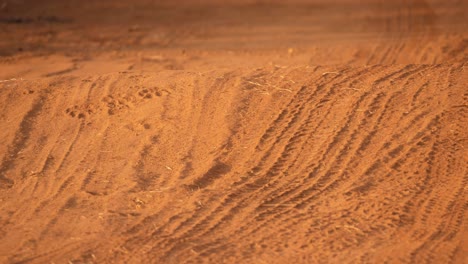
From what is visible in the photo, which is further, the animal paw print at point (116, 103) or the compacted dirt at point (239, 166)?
the animal paw print at point (116, 103)

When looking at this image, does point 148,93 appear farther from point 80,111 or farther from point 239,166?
point 239,166

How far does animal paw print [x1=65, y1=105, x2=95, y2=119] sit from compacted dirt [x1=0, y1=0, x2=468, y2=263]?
0.02 m

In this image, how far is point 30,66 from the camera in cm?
906

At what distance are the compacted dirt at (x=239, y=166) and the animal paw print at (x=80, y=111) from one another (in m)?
0.02

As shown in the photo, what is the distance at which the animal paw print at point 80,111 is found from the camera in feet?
19.2

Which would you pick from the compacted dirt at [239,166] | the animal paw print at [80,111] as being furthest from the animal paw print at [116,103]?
the animal paw print at [80,111]

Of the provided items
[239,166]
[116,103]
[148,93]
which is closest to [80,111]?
[116,103]

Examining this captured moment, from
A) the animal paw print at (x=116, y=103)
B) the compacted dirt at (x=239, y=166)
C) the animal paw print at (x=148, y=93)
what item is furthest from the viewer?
the animal paw print at (x=148, y=93)

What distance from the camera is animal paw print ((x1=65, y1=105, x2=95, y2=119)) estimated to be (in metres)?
5.86

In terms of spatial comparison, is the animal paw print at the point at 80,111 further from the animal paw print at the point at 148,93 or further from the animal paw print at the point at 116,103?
the animal paw print at the point at 148,93

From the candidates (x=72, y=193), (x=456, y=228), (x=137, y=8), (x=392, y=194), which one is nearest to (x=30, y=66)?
(x=137, y=8)

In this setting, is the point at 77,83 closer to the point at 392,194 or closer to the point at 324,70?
the point at 324,70

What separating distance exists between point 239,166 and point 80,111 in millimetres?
1857

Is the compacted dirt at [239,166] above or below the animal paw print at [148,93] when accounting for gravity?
below
